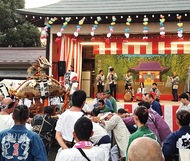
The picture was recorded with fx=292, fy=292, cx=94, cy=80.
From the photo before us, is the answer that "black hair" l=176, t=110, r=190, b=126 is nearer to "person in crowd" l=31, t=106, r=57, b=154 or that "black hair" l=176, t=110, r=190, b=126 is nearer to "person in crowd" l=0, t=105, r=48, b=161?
"person in crowd" l=0, t=105, r=48, b=161

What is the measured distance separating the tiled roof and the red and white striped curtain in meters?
1.35

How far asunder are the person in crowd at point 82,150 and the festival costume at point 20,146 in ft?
2.05

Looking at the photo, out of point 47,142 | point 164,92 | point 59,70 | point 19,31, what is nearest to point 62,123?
point 47,142

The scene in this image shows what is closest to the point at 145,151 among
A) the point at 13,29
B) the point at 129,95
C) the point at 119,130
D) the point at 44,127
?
the point at 119,130

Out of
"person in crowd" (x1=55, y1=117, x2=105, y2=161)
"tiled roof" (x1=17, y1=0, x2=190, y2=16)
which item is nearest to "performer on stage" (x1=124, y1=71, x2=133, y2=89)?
"tiled roof" (x1=17, y1=0, x2=190, y2=16)

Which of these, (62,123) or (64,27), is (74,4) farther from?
(62,123)

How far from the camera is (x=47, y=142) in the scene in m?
5.56

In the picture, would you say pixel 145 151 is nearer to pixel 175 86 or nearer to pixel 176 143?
pixel 176 143

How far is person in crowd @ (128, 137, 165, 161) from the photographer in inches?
64.0

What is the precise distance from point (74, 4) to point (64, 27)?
2009 millimetres

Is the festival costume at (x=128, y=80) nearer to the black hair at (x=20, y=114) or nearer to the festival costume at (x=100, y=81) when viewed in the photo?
the festival costume at (x=100, y=81)

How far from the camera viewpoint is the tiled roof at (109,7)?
38.7 feet

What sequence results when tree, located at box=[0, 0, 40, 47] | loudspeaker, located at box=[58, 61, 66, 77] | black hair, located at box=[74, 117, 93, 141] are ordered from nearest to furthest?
black hair, located at box=[74, 117, 93, 141]
loudspeaker, located at box=[58, 61, 66, 77]
tree, located at box=[0, 0, 40, 47]

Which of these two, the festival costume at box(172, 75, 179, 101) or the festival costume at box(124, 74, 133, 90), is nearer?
the festival costume at box(172, 75, 179, 101)
